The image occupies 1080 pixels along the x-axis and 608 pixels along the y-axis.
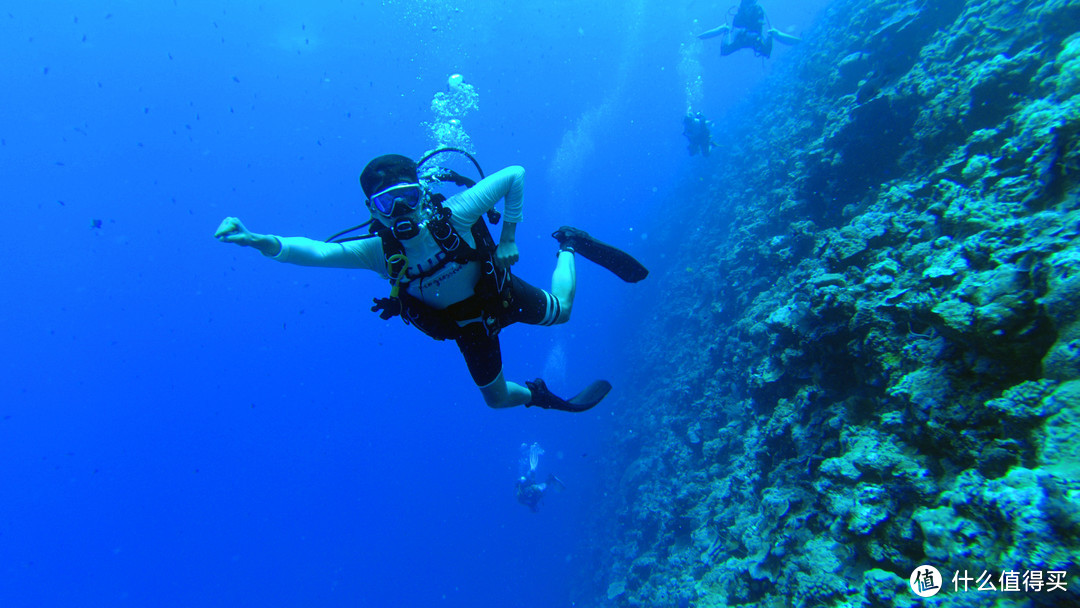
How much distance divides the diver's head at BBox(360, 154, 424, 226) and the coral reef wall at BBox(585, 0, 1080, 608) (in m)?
4.12

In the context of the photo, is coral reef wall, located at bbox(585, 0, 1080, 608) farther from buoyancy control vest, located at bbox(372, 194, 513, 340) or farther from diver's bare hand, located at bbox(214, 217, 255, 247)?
diver's bare hand, located at bbox(214, 217, 255, 247)

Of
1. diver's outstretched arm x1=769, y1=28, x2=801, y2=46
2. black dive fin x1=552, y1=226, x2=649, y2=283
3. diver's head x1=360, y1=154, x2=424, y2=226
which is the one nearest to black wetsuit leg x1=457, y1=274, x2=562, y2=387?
black dive fin x1=552, y1=226, x2=649, y2=283

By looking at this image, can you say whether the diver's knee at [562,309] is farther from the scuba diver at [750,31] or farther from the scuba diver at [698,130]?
the scuba diver at [698,130]

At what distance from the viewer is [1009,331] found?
2607 mm

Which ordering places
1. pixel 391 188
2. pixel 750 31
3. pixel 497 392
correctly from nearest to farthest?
pixel 391 188, pixel 497 392, pixel 750 31

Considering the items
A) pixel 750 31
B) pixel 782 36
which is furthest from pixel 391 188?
pixel 782 36

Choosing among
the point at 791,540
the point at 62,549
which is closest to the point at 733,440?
the point at 791,540

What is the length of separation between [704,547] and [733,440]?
6.63 ft

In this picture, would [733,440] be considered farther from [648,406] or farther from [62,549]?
[62,549]

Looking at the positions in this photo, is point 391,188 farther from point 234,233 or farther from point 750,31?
point 750,31

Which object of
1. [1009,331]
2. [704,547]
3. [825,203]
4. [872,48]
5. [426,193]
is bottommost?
[704,547]

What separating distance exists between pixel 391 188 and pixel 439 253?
64cm

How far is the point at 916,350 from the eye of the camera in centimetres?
338

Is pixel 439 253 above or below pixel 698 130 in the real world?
below
